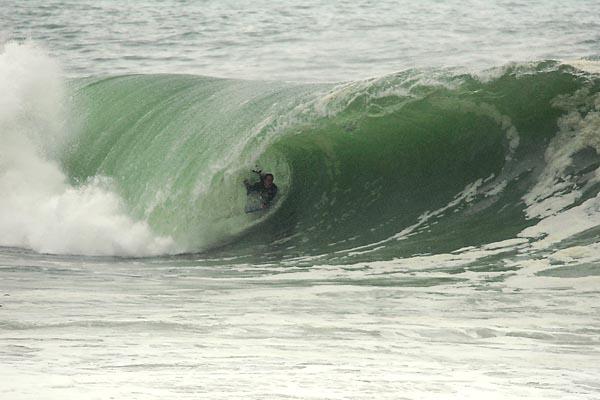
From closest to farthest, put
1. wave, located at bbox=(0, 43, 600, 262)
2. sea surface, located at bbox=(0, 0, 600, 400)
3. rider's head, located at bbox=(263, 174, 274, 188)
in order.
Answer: sea surface, located at bbox=(0, 0, 600, 400)
wave, located at bbox=(0, 43, 600, 262)
rider's head, located at bbox=(263, 174, 274, 188)

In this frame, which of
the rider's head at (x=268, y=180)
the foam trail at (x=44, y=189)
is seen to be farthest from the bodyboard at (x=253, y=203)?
the foam trail at (x=44, y=189)

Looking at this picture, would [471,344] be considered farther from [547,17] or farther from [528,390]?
[547,17]

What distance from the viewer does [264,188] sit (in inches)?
377

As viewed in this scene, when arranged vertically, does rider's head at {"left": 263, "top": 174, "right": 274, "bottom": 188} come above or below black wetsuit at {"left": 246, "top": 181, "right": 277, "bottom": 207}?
above

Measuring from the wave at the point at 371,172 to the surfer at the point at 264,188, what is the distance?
10cm

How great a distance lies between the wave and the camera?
28.9 ft

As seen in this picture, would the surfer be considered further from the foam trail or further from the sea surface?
the foam trail

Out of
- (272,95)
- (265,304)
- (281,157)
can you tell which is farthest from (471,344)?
(272,95)

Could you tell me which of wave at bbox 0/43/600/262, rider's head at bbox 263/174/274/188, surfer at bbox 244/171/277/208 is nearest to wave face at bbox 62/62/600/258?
wave at bbox 0/43/600/262

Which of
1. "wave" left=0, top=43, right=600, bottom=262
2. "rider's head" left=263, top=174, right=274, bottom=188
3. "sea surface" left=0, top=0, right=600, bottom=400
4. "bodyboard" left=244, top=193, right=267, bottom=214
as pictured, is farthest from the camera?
"bodyboard" left=244, top=193, right=267, bottom=214

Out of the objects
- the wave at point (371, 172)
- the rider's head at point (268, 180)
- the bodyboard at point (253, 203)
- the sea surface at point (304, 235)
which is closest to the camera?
the sea surface at point (304, 235)

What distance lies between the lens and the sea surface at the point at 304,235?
13.8 ft

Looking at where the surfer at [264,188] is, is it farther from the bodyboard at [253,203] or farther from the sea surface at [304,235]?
the sea surface at [304,235]

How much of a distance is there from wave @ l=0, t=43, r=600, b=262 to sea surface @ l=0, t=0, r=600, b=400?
2 cm
